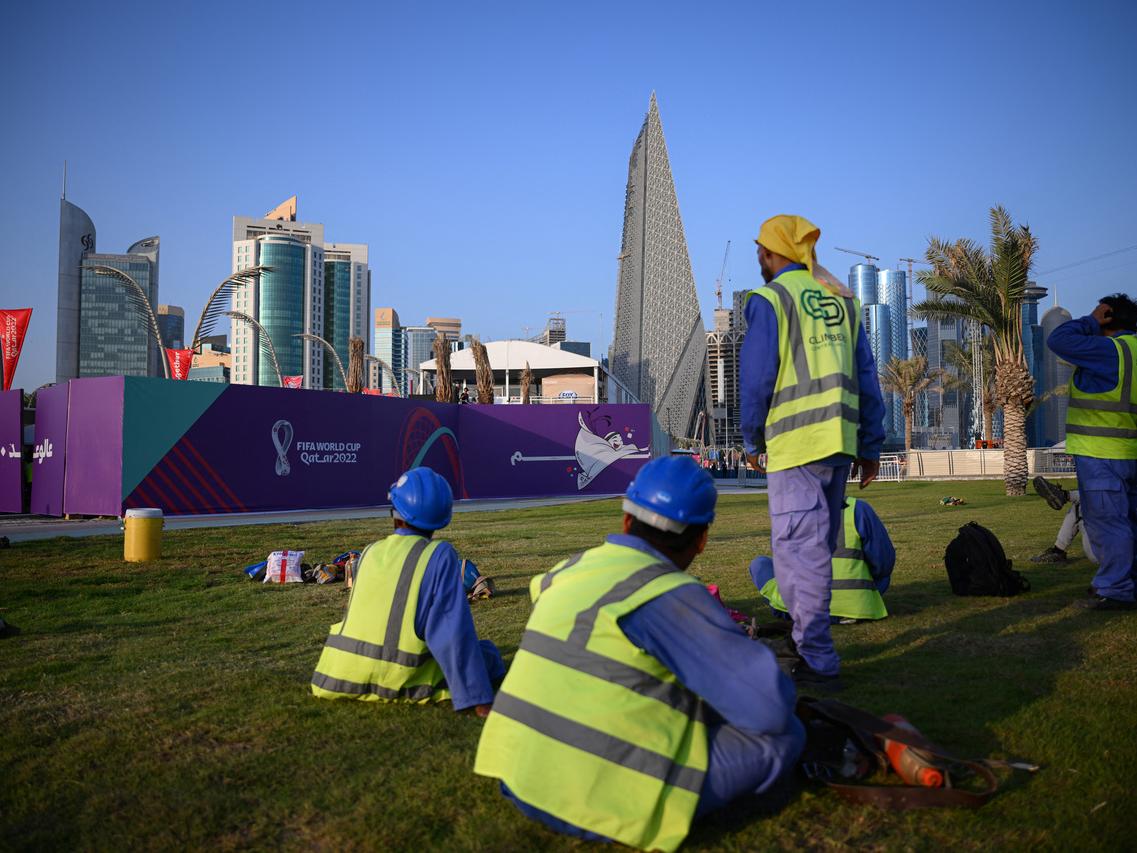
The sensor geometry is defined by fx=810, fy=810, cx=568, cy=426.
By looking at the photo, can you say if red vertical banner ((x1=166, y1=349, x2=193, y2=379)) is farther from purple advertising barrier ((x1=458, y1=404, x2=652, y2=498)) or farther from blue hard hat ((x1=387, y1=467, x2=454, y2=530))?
blue hard hat ((x1=387, y1=467, x2=454, y2=530))

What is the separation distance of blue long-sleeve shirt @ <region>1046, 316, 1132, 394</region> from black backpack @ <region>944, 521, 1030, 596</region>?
1.18 meters

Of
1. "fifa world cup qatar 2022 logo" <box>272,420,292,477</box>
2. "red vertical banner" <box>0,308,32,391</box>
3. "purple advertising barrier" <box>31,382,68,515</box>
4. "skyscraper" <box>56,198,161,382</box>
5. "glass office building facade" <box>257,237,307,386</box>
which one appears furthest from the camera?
"glass office building facade" <box>257,237,307,386</box>

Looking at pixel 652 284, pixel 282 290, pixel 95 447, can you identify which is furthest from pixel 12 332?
pixel 282 290

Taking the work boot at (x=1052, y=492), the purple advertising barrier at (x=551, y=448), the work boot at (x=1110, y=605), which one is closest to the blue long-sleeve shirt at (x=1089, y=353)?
the work boot at (x=1110, y=605)

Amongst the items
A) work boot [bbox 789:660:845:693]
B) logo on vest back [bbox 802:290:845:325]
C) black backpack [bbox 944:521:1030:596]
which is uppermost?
logo on vest back [bbox 802:290:845:325]

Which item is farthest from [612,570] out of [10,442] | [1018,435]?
[1018,435]

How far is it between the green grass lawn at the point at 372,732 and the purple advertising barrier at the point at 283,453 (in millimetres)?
9955

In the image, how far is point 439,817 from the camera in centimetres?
219

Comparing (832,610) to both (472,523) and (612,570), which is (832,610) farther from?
(472,523)

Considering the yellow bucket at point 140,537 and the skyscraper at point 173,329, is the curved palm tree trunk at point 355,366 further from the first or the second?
the skyscraper at point 173,329

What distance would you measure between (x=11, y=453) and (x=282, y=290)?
127 metres

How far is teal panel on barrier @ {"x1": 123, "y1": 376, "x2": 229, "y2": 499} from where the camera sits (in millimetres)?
14641

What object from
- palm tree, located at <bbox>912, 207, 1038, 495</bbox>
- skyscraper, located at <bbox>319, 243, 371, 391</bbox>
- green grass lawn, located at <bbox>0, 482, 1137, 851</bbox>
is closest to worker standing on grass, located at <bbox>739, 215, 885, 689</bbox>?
green grass lawn, located at <bbox>0, 482, 1137, 851</bbox>

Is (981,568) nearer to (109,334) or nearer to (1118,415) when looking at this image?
(1118,415)
